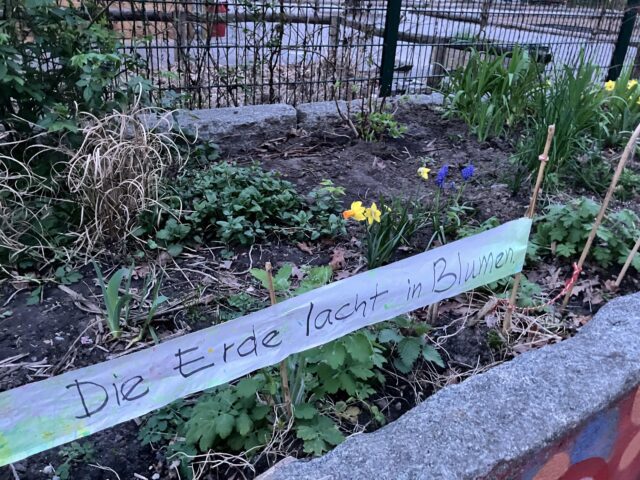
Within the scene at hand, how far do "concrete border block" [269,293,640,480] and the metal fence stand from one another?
2.54 m

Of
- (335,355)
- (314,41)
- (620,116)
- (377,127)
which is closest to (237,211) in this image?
(335,355)

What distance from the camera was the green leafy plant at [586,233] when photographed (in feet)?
8.84

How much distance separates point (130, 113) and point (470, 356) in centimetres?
205

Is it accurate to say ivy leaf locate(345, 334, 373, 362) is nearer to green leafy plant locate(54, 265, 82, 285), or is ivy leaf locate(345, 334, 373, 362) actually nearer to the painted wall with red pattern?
the painted wall with red pattern

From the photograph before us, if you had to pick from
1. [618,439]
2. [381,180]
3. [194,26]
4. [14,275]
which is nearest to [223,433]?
[618,439]

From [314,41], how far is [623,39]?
3663 millimetres

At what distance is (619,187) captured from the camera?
345 centimetres

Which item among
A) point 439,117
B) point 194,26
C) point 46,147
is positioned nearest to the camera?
point 46,147

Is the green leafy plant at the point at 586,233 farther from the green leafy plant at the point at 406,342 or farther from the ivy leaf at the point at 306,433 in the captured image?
the ivy leaf at the point at 306,433

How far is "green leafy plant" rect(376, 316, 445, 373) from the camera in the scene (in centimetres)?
200

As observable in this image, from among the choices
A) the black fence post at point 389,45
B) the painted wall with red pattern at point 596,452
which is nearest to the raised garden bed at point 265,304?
the painted wall with red pattern at point 596,452

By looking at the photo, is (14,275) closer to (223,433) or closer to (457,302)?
(223,433)

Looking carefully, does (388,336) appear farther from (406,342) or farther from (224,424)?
(224,424)

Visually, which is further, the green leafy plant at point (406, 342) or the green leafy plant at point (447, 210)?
the green leafy plant at point (447, 210)
